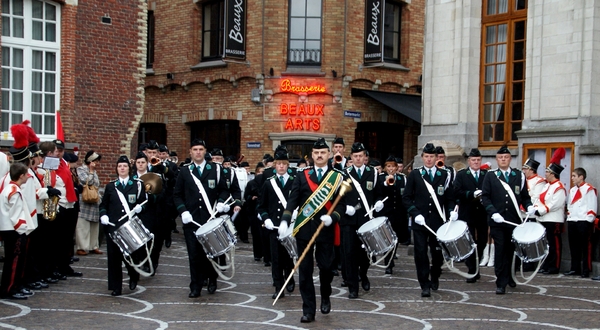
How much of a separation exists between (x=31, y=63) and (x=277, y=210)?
9.52 meters

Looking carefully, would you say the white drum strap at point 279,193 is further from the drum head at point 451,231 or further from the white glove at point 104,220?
the white glove at point 104,220

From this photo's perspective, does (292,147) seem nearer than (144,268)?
No

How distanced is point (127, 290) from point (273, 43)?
50.5 feet

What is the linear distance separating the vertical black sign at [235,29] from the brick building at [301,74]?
0.03 m

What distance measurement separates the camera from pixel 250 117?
27375 mm

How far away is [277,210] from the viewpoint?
42.1 ft

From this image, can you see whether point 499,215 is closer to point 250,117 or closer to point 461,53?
point 461,53

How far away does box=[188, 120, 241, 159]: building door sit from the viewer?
28.3 m

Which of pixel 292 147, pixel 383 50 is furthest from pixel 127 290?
pixel 383 50

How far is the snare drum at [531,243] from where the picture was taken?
1210 centimetres

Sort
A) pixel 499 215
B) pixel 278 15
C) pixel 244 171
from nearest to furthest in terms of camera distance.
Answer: pixel 499 215 → pixel 244 171 → pixel 278 15

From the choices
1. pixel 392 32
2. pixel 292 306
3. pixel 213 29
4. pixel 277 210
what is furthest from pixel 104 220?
pixel 392 32

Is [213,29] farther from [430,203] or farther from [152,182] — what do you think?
[430,203]

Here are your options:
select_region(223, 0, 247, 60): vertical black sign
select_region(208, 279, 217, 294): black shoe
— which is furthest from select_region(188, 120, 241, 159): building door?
select_region(208, 279, 217, 294): black shoe
